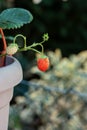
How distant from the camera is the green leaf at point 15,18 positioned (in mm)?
644

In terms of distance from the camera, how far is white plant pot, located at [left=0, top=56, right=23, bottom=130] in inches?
24.0

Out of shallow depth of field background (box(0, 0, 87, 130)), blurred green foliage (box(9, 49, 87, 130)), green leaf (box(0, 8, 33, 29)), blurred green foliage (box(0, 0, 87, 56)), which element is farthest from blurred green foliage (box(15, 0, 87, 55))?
green leaf (box(0, 8, 33, 29))

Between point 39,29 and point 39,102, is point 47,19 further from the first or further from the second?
point 39,102

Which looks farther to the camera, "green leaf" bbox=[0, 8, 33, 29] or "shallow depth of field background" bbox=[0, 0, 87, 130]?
"shallow depth of field background" bbox=[0, 0, 87, 130]

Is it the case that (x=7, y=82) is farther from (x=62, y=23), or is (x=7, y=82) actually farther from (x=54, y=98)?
(x=62, y=23)

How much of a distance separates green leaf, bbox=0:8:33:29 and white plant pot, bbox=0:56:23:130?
0.20ft

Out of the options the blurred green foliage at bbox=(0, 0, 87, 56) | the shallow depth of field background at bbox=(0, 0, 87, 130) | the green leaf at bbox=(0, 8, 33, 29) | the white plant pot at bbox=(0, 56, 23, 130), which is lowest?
the blurred green foliage at bbox=(0, 0, 87, 56)

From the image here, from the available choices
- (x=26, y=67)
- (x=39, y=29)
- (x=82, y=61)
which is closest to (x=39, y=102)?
(x=82, y=61)

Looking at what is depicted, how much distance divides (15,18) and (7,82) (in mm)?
111

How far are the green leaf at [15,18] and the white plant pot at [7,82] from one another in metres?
0.06

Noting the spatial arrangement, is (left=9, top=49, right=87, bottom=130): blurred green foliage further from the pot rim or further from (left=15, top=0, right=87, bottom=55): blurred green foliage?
the pot rim

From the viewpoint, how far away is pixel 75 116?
1923 mm

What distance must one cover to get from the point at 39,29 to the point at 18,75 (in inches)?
91.8

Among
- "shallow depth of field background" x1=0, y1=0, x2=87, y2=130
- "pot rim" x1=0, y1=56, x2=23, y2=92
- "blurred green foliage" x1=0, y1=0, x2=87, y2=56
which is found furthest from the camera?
"blurred green foliage" x1=0, y1=0, x2=87, y2=56
